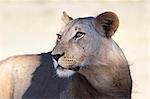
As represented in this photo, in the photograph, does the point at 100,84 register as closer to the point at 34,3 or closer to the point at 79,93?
the point at 79,93

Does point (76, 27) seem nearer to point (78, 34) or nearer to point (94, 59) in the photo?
point (78, 34)

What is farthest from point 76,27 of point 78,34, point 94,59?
point 94,59

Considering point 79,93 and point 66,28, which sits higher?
point 66,28

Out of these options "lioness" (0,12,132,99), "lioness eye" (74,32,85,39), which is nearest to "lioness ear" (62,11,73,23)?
"lioness" (0,12,132,99)

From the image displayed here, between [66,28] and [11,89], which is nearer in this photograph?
[66,28]

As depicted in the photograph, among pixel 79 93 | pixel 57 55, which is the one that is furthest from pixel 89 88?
pixel 57 55

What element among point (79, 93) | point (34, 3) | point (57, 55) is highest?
point (34, 3)

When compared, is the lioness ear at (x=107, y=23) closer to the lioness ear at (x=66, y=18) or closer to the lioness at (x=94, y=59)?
the lioness at (x=94, y=59)

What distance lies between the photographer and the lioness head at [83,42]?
2.77 metres

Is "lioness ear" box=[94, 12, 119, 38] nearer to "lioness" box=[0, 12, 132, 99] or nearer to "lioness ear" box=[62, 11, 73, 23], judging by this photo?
"lioness" box=[0, 12, 132, 99]

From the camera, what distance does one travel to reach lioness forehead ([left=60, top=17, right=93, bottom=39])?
282 cm

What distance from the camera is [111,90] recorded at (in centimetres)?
286

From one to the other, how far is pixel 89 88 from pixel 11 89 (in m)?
0.38

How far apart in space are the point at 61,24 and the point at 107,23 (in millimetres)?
240
